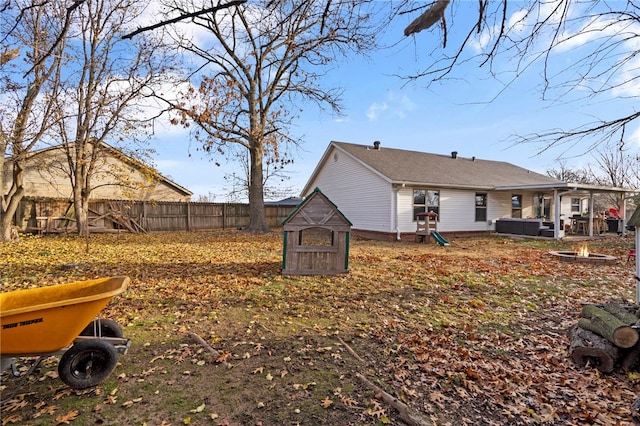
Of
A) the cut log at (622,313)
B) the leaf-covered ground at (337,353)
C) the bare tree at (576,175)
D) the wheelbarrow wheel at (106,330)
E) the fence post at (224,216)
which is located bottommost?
the leaf-covered ground at (337,353)

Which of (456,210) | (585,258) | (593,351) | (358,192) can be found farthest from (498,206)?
(593,351)

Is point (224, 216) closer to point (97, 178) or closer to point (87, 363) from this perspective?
Result: point (97, 178)

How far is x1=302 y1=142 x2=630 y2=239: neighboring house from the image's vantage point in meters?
15.5

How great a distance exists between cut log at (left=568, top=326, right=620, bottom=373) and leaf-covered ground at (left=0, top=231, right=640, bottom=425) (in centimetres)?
13

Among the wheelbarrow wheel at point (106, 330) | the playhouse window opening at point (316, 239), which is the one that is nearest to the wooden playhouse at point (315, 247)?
the playhouse window opening at point (316, 239)

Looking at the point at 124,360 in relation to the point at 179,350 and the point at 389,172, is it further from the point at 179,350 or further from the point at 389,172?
the point at 389,172

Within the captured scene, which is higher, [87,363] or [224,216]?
[224,216]

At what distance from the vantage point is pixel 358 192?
17.4 metres

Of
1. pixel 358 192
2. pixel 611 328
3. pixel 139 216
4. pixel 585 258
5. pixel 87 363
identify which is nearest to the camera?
pixel 87 363

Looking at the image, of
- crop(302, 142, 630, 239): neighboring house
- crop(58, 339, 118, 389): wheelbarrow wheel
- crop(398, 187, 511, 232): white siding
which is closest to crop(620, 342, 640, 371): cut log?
crop(58, 339, 118, 389): wheelbarrow wheel

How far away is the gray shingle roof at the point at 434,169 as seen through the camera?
16047mm

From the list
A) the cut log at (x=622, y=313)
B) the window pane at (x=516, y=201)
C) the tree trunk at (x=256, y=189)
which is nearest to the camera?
the cut log at (x=622, y=313)

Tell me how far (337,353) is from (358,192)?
14.0 m

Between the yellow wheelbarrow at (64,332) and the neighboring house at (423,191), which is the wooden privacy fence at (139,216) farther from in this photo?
the yellow wheelbarrow at (64,332)
